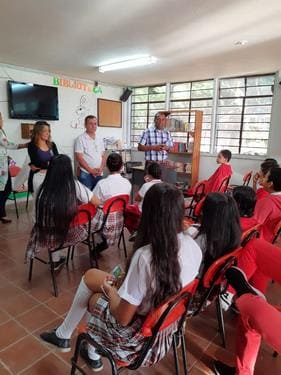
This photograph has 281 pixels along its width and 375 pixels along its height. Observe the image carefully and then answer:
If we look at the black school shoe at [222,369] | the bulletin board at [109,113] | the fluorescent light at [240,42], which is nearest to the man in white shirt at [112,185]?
the black school shoe at [222,369]

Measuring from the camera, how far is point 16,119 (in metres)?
5.20

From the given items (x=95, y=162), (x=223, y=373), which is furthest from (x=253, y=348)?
(x=95, y=162)

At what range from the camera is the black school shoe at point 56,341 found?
1665 mm

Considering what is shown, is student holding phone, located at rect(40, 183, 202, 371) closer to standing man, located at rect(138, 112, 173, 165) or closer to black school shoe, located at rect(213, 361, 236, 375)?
black school shoe, located at rect(213, 361, 236, 375)

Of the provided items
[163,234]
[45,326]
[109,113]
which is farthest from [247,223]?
[109,113]

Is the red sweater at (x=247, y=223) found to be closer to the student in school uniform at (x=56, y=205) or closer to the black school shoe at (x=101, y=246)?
the student in school uniform at (x=56, y=205)

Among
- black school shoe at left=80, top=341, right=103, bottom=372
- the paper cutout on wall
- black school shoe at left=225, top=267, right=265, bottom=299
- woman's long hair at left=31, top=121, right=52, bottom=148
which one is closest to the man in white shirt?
woman's long hair at left=31, top=121, right=52, bottom=148

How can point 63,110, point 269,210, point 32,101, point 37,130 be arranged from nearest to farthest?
point 269,210
point 37,130
point 32,101
point 63,110

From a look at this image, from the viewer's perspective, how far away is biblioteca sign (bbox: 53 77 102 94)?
5746 mm

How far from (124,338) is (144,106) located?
6799 millimetres

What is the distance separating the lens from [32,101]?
17.4ft

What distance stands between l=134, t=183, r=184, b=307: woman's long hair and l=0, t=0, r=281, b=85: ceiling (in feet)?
7.10

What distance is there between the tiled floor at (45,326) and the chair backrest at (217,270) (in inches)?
21.8

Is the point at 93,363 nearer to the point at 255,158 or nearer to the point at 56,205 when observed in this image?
the point at 56,205
